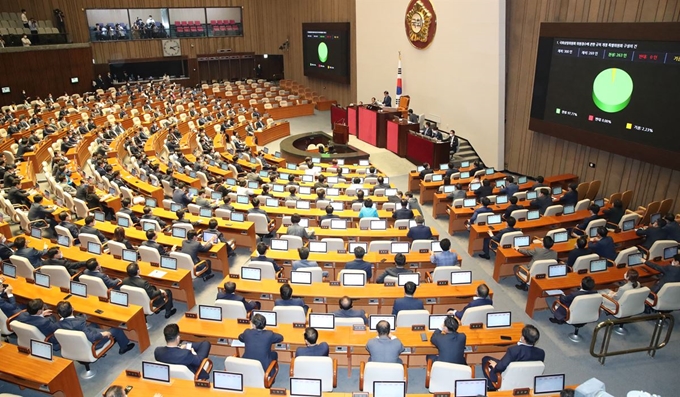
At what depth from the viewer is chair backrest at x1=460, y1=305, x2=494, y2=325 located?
6926 mm

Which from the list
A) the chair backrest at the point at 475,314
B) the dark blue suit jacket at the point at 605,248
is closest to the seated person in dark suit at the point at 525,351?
the chair backrest at the point at 475,314

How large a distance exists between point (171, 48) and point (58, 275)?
88.2 ft

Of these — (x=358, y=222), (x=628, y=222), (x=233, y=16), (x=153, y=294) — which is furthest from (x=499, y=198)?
(x=233, y=16)

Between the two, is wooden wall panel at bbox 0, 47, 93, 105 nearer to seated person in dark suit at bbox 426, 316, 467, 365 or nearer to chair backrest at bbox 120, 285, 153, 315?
chair backrest at bbox 120, 285, 153, 315

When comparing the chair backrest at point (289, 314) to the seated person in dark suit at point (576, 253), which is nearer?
the chair backrest at point (289, 314)

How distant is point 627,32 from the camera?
1194cm

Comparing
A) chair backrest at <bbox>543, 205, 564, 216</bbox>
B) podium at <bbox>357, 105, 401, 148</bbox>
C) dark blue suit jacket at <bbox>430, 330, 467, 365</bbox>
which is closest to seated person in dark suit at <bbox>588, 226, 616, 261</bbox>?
chair backrest at <bbox>543, 205, 564, 216</bbox>

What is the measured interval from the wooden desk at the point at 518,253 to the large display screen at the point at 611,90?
2.60 metres

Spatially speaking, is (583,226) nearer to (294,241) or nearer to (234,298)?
(294,241)

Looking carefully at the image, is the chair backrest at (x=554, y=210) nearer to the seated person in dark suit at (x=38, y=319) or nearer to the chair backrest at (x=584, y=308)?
the chair backrest at (x=584, y=308)

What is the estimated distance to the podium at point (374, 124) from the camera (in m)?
19.2

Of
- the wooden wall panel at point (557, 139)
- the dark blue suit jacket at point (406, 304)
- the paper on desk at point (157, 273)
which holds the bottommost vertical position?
the paper on desk at point (157, 273)

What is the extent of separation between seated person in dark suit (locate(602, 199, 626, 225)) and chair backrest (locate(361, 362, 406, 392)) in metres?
8.28

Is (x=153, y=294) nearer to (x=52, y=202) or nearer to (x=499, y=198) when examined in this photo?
(x=52, y=202)
